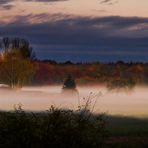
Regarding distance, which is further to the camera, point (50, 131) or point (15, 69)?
point (15, 69)

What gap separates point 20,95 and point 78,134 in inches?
2644

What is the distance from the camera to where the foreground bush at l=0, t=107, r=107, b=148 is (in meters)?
16.2

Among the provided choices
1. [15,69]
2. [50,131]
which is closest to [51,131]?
[50,131]

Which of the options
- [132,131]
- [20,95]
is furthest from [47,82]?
[132,131]

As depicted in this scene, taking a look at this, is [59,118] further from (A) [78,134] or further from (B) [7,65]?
(B) [7,65]

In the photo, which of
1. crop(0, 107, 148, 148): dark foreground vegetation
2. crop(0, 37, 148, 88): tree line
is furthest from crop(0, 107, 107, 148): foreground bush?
crop(0, 37, 148, 88): tree line

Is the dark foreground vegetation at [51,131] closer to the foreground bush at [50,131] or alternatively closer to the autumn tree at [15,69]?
the foreground bush at [50,131]

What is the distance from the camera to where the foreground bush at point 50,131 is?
16.2 metres

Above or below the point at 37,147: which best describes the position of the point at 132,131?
below

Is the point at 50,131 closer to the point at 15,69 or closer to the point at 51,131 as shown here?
the point at 51,131

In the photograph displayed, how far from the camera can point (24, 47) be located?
415 feet

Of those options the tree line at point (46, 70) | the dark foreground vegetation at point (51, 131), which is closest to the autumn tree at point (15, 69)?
the tree line at point (46, 70)

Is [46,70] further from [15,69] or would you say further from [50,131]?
[50,131]

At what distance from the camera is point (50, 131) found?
1642 centimetres
